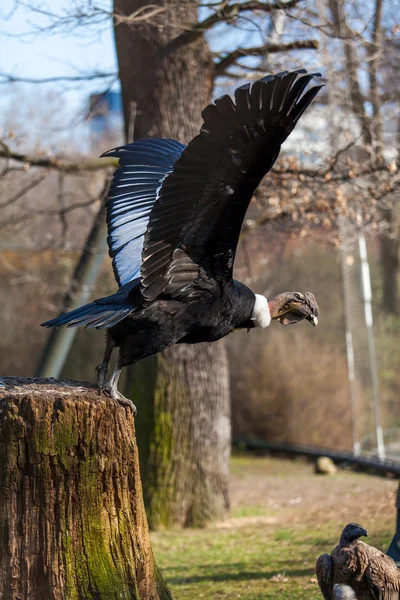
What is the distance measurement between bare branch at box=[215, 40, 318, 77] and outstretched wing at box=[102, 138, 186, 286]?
131 inches

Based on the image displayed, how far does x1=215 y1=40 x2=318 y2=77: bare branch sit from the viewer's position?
789 centimetres

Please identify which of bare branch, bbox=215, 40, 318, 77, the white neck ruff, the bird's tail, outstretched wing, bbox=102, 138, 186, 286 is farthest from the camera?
bare branch, bbox=215, 40, 318, 77

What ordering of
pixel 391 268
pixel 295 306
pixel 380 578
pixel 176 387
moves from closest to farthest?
pixel 380 578 → pixel 295 306 → pixel 176 387 → pixel 391 268

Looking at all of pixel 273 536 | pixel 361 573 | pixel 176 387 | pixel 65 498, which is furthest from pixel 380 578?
pixel 176 387

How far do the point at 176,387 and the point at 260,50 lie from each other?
3477 mm

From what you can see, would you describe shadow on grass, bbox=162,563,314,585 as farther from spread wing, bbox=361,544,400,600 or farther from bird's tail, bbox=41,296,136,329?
bird's tail, bbox=41,296,136,329

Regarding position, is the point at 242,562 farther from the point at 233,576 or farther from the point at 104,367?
the point at 104,367

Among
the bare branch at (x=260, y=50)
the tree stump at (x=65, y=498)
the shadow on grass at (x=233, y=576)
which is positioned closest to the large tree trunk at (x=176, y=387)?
the bare branch at (x=260, y=50)

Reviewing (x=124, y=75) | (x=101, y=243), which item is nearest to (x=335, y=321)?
(x=101, y=243)

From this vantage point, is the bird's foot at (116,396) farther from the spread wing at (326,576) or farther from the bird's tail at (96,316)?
the spread wing at (326,576)

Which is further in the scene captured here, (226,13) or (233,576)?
(226,13)

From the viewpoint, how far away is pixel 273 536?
23.6 ft

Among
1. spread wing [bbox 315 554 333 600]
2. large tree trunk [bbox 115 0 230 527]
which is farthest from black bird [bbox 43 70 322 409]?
large tree trunk [bbox 115 0 230 527]

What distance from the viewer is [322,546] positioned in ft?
20.7
